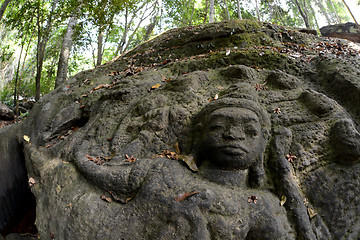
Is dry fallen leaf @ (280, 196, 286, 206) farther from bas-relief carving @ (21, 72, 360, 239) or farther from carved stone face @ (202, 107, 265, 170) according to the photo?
carved stone face @ (202, 107, 265, 170)

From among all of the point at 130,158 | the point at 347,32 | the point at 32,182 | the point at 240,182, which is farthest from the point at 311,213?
the point at 347,32

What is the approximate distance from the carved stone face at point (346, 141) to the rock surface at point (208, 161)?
0.01m

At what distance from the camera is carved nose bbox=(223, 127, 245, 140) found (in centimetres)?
236

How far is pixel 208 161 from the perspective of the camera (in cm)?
251

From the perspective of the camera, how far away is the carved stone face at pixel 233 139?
2.35 meters

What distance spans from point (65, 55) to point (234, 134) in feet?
27.0

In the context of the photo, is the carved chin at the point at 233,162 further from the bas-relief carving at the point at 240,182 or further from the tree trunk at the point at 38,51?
the tree trunk at the point at 38,51

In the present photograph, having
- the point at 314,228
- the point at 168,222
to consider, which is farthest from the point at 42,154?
the point at 314,228

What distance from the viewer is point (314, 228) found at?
231 cm

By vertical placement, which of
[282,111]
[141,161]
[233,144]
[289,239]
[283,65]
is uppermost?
[283,65]

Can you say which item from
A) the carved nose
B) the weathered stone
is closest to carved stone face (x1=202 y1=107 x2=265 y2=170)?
the carved nose

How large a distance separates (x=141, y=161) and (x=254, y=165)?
123 centimetres

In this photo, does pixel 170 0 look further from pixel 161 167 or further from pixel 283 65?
pixel 161 167

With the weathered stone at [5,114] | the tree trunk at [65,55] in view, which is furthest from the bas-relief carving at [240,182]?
the weathered stone at [5,114]
